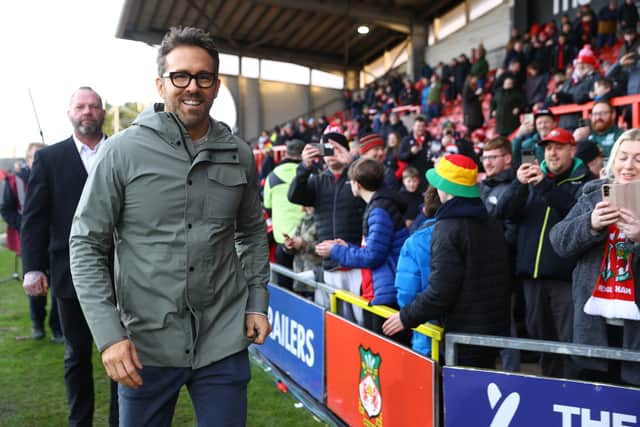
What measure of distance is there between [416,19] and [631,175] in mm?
23040

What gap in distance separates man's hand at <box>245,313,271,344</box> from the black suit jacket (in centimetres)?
149

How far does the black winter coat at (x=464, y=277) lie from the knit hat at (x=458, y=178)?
0.14 feet

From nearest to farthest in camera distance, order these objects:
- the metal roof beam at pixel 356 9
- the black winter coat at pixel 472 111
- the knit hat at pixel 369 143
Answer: the knit hat at pixel 369 143, the black winter coat at pixel 472 111, the metal roof beam at pixel 356 9

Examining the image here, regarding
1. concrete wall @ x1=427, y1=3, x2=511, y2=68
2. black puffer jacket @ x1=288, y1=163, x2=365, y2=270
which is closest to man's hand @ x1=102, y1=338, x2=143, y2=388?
black puffer jacket @ x1=288, y1=163, x2=365, y2=270

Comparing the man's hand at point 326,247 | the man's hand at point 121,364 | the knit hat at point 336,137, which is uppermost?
the knit hat at point 336,137

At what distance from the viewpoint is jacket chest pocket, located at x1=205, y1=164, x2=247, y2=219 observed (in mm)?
1902

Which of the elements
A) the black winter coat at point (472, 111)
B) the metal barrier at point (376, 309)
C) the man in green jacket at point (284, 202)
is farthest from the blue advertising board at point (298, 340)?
the black winter coat at point (472, 111)

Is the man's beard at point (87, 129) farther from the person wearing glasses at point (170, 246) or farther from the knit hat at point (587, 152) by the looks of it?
the knit hat at point (587, 152)

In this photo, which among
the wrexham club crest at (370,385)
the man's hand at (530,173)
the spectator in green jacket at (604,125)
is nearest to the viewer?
the wrexham club crest at (370,385)

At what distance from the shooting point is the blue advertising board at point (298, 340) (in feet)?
12.5

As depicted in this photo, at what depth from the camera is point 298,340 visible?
417 cm

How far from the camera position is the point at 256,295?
208cm

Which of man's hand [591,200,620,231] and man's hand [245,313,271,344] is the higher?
man's hand [591,200,620,231]

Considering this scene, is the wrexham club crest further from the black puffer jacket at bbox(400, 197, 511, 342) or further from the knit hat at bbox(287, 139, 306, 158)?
the knit hat at bbox(287, 139, 306, 158)
